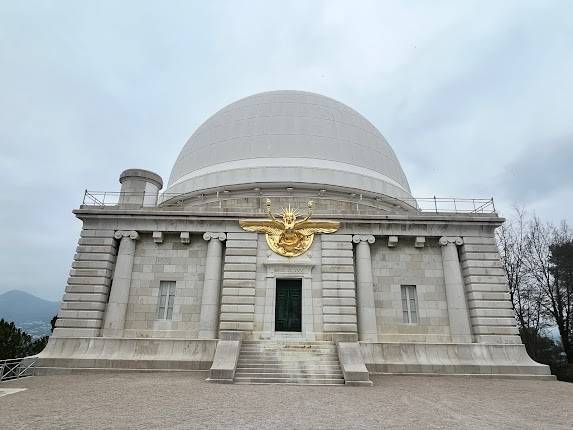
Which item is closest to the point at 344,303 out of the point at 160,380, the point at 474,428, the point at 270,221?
the point at 270,221

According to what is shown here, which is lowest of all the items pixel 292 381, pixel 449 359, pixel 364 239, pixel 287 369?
pixel 292 381

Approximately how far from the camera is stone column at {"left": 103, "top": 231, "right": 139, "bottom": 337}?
1706 centimetres

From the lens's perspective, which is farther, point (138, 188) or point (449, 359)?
point (138, 188)

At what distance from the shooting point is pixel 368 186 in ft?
79.4

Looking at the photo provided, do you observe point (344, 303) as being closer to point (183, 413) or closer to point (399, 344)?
point (399, 344)

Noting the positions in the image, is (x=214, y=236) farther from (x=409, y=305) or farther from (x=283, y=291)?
(x=409, y=305)

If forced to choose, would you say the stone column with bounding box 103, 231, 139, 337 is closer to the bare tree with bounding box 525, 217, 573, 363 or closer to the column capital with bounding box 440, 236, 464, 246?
the column capital with bounding box 440, 236, 464, 246

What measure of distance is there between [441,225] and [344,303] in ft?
22.1

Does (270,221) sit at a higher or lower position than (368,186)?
lower

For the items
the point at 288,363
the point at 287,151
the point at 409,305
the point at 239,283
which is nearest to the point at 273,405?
the point at 288,363

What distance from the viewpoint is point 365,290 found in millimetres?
17719

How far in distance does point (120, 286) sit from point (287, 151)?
13.2 meters

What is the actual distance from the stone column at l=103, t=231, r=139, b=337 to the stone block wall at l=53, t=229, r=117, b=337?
0.32 metres

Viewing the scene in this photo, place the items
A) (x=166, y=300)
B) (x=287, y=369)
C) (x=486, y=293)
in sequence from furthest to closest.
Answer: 1. (x=166, y=300)
2. (x=486, y=293)
3. (x=287, y=369)
